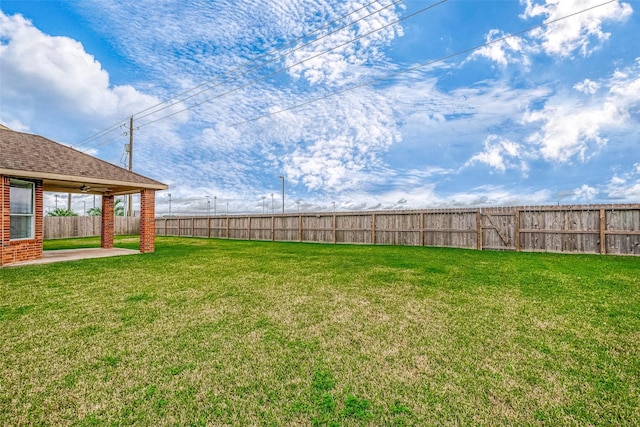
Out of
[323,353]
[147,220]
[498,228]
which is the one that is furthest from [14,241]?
[498,228]

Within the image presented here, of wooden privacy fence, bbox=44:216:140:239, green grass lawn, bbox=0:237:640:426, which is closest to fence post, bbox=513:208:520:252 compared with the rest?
green grass lawn, bbox=0:237:640:426

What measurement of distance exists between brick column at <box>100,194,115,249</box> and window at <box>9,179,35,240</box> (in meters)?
3.97

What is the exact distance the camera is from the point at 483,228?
38.4ft

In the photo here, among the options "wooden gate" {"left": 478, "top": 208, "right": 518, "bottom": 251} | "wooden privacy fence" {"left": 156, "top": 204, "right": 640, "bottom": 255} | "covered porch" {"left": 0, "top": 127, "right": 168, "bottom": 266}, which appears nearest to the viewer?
"covered porch" {"left": 0, "top": 127, "right": 168, "bottom": 266}

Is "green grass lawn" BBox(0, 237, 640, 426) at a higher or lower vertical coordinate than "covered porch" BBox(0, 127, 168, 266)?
lower

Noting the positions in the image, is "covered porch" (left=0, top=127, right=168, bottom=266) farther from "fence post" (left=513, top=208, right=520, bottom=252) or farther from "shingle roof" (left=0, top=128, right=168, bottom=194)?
"fence post" (left=513, top=208, right=520, bottom=252)

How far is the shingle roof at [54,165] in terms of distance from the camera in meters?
8.54

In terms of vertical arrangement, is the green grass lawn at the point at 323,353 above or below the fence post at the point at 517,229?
below

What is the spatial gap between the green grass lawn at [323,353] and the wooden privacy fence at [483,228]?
5.21m

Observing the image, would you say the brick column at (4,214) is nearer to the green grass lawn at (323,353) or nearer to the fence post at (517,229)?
the green grass lawn at (323,353)

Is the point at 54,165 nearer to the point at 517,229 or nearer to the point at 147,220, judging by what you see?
the point at 147,220

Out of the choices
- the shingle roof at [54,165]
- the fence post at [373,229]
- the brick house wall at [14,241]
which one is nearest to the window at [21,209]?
the brick house wall at [14,241]

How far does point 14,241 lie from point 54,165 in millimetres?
2634

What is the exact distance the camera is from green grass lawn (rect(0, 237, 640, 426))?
202cm
